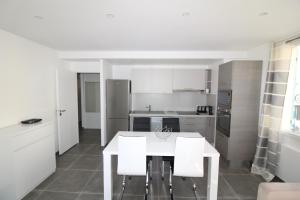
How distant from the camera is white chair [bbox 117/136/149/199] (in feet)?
6.53

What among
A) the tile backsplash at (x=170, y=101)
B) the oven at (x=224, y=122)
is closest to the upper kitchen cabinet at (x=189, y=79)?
the tile backsplash at (x=170, y=101)

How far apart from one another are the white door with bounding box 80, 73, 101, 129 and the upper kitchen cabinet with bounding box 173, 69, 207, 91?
2881mm

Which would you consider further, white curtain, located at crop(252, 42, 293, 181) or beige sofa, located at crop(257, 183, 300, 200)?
white curtain, located at crop(252, 42, 293, 181)

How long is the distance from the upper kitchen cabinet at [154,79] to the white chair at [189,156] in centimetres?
286

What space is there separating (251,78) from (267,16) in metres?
1.46

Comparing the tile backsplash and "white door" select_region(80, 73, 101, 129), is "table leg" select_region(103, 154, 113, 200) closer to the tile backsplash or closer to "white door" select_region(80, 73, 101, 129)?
the tile backsplash

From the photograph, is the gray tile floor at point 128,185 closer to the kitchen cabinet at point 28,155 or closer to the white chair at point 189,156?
the kitchen cabinet at point 28,155

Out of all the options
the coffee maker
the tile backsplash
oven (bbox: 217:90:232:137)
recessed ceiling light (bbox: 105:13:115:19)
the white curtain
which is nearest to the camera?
recessed ceiling light (bbox: 105:13:115:19)

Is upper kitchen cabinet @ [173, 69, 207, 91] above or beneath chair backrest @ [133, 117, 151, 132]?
above

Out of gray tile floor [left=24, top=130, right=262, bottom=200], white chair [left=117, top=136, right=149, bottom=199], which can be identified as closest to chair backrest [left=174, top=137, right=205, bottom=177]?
white chair [left=117, top=136, right=149, bottom=199]

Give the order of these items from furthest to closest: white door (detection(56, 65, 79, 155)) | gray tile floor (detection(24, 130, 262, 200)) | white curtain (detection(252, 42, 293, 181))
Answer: white door (detection(56, 65, 79, 155)) → white curtain (detection(252, 42, 293, 181)) → gray tile floor (detection(24, 130, 262, 200))

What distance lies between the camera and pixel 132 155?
6.66 ft

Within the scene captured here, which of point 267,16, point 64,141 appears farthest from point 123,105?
point 267,16

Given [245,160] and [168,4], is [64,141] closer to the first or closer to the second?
[168,4]
